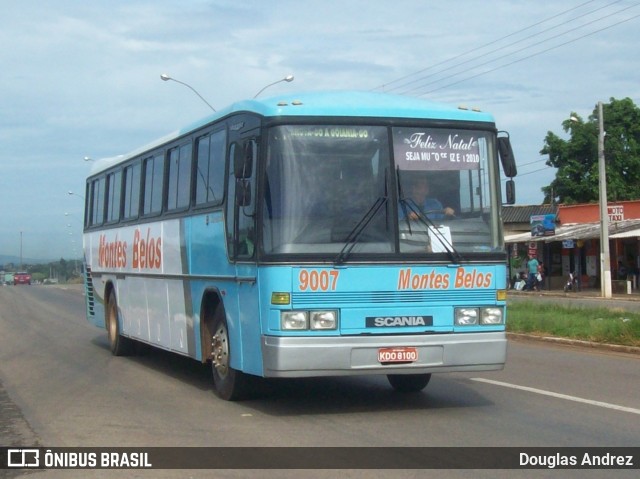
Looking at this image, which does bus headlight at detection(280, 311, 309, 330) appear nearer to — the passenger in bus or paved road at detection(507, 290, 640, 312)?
the passenger in bus

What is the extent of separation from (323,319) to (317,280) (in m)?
0.38

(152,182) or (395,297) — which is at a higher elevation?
(152,182)

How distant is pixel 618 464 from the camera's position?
24.4 feet

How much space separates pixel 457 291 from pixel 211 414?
289 centimetres

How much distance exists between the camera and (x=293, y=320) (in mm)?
9141

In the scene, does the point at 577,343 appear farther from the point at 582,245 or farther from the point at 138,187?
the point at 582,245

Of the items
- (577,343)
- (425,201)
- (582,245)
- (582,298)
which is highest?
(425,201)

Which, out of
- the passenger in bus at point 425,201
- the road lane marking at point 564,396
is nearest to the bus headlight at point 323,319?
the passenger in bus at point 425,201

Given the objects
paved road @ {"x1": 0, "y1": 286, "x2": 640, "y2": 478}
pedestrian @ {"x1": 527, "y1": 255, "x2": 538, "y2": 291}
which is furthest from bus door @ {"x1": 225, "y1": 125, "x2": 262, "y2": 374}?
pedestrian @ {"x1": 527, "y1": 255, "x2": 538, "y2": 291}

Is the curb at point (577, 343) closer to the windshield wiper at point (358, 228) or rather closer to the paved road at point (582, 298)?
the windshield wiper at point (358, 228)

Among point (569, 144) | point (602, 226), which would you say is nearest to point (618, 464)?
point (602, 226)

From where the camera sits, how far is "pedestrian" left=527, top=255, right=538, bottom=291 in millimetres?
44688

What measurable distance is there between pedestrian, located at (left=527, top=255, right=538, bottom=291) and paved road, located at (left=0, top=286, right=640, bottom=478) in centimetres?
2982

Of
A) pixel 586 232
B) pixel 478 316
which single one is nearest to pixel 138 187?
pixel 478 316
